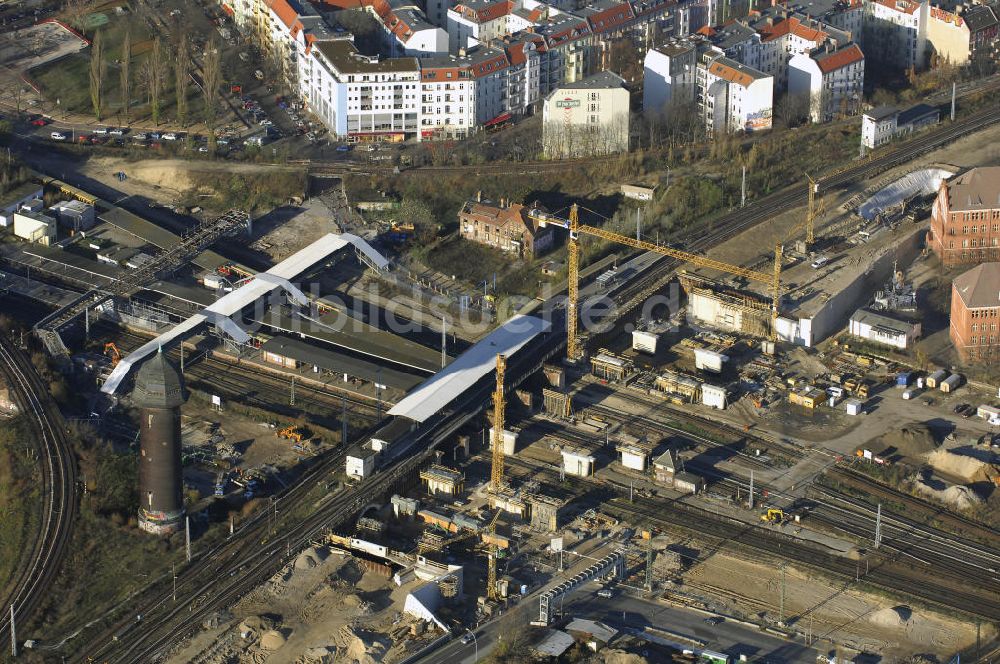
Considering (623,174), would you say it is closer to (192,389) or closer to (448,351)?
(448,351)

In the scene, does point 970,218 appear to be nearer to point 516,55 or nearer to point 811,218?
point 811,218

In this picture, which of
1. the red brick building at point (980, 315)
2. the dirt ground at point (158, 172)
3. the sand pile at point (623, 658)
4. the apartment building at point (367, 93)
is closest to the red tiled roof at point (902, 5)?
the apartment building at point (367, 93)

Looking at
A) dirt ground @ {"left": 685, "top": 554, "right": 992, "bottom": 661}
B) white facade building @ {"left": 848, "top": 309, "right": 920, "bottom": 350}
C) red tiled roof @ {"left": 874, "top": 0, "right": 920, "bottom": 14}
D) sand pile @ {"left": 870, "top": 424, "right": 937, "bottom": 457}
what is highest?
red tiled roof @ {"left": 874, "top": 0, "right": 920, "bottom": 14}

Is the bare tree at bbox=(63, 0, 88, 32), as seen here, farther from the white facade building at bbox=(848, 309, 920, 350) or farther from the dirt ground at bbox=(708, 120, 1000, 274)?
the white facade building at bbox=(848, 309, 920, 350)

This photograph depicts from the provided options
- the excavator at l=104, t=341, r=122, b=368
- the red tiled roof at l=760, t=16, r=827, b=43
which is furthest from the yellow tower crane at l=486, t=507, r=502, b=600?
the red tiled roof at l=760, t=16, r=827, b=43

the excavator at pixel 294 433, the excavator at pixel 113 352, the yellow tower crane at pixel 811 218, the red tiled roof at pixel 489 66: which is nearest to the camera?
the excavator at pixel 294 433

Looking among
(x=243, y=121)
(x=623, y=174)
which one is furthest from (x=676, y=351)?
(x=243, y=121)

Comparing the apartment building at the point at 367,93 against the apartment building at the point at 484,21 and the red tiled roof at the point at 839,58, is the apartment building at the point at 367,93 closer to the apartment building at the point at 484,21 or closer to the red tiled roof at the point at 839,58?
the apartment building at the point at 484,21
